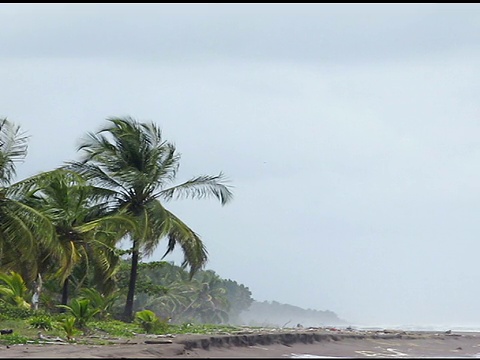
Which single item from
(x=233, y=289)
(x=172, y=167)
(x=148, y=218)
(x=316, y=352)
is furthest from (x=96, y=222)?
(x=233, y=289)

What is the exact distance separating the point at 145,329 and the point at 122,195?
24.4 ft

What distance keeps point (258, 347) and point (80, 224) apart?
10814mm

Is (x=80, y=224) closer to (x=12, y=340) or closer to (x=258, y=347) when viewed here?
(x=12, y=340)

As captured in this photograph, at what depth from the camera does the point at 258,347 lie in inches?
615

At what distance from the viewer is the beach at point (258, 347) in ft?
38.6

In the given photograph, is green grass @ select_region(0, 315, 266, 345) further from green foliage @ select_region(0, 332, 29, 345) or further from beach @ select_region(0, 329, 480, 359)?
beach @ select_region(0, 329, 480, 359)

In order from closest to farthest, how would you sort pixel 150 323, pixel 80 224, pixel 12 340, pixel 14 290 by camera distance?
1. pixel 12 340
2. pixel 150 323
3. pixel 14 290
4. pixel 80 224

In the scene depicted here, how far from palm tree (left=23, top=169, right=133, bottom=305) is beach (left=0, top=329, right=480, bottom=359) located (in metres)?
5.86

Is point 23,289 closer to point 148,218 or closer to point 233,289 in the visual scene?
point 148,218

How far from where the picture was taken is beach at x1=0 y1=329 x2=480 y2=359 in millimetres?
11758

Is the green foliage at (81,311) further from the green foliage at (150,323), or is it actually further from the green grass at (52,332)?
the green foliage at (150,323)

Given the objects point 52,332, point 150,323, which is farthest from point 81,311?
point 150,323

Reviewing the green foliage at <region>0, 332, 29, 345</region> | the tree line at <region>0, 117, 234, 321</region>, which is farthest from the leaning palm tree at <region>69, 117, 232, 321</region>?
the green foliage at <region>0, 332, 29, 345</region>

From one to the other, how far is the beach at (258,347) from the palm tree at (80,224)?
5862 mm
